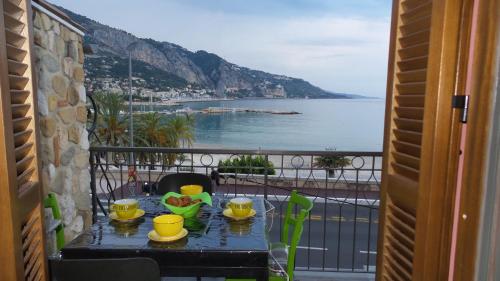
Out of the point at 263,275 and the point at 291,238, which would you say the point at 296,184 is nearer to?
the point at 291,238

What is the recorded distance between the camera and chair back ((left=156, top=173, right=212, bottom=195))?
9.09ft

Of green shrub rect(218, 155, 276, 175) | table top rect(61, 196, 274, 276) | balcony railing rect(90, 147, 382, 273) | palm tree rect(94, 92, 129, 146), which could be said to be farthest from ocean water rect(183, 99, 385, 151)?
table top rect(61, 196, 274, 276)

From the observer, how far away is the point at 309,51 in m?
14.9

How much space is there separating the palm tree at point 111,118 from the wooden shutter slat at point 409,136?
13.5 metres

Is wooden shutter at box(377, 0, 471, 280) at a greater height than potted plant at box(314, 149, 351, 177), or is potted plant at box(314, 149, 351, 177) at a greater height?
wooden shutter at box(377, 0, 471, 280)

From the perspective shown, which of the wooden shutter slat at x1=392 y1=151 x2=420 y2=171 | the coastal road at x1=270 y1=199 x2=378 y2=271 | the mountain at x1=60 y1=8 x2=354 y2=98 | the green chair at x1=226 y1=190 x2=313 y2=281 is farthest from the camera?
the mountain at x1=60 y1=8 x2=354 y2=98

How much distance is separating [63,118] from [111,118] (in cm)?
1175

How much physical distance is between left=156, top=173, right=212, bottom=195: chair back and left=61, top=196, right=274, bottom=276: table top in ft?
3.18

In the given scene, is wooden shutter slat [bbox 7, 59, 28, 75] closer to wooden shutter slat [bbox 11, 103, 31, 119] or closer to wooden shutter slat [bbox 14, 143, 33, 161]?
wooden shutter slat [bbox 11, 103, 31, 119]

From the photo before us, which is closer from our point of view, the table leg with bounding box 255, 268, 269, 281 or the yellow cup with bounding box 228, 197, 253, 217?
the table leg with bounding box 255, 268, 269, 281

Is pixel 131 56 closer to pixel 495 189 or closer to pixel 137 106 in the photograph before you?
pixel 137 106

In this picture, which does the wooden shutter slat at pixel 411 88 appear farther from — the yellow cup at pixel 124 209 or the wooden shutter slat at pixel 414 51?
the yellow cup at pixel 124 209

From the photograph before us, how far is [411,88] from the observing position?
124 centimetres

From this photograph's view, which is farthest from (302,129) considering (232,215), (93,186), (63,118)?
(232,215)
